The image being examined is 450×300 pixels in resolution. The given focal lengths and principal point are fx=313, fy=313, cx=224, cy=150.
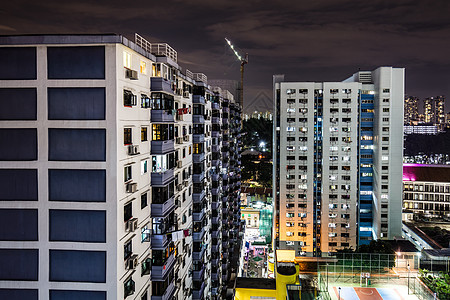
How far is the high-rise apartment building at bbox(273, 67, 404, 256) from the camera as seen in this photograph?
1617 inches

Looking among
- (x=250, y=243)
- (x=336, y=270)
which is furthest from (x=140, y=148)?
(x=250, y=243)

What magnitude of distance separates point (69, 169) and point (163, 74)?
19.2ft

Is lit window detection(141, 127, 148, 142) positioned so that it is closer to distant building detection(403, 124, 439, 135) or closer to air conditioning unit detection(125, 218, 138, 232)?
air conditioning unit detection(125, 218, 138, 232)

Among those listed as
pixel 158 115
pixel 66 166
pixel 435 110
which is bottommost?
pixel 66 166

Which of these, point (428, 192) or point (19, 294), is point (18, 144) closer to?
point (19, 294)

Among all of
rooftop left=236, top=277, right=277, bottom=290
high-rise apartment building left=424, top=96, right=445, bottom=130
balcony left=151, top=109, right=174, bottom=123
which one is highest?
high-rise apartment building left=424, top=96, right=445, bottom=130

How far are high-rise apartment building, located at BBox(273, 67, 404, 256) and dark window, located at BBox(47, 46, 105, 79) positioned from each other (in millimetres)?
36398

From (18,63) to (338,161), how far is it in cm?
3978

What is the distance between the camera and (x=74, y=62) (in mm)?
9586

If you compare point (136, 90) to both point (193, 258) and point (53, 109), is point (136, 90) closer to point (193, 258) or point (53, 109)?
point (53, 109)

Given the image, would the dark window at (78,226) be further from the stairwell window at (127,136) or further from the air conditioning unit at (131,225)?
the stairwell window at (127,136)

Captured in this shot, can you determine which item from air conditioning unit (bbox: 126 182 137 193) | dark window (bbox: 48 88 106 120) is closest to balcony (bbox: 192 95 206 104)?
air conditioning unit (bbox: 126 182 137 193)

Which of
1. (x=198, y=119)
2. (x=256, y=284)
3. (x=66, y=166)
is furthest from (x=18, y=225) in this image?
(x=256, y=284)

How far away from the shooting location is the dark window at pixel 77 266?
975cm
